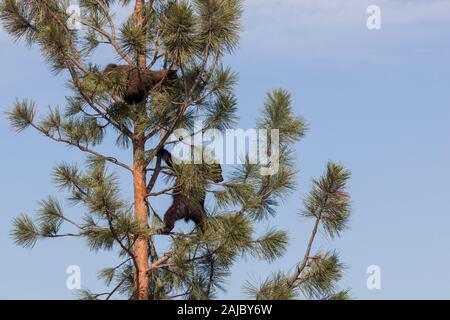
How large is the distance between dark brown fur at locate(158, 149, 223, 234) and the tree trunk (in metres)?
0.22

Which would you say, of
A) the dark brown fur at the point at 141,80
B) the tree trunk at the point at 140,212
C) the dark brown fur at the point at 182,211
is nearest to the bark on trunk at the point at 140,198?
the tree trunk at the point at 140,212

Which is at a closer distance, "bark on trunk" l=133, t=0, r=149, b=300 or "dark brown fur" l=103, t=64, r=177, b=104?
"bark on trunk" l=133, t=0, r=149, b=300

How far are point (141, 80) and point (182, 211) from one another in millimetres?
1256

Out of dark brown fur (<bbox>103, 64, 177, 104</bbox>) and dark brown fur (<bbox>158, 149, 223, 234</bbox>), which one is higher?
dark brown fur (<bbox>103, 64, 177, 104</bbox>)

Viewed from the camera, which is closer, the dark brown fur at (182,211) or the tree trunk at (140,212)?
the tree trunk at (140,212)

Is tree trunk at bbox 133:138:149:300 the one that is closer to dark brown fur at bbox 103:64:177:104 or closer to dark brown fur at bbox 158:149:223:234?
dark brown fur at bbox 158:149:223:234

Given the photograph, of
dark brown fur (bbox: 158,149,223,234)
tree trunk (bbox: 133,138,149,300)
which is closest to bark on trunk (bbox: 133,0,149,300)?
tree trunk (bbox: 133,138,149,300)

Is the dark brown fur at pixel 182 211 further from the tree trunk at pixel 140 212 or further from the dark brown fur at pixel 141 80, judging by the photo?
the dark brown fur at pixel 141 80

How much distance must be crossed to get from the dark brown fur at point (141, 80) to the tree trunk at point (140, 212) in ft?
1.38

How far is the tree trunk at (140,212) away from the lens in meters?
9.41

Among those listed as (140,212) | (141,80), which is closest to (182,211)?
(140,212)

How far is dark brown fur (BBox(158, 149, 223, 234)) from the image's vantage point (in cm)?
954

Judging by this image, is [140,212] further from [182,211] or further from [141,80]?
[141,80]

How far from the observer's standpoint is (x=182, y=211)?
9.59 metres
